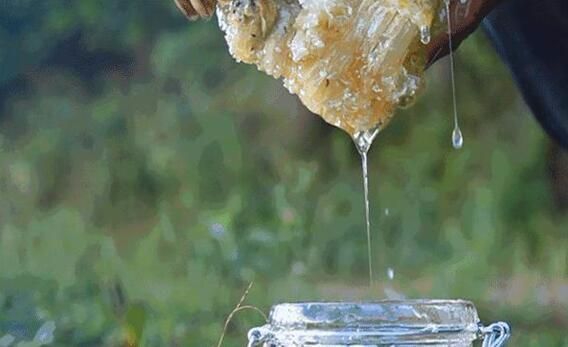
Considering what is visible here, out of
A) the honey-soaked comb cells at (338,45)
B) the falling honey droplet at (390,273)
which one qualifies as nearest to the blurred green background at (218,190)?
the falling honey droplet at (390,273)

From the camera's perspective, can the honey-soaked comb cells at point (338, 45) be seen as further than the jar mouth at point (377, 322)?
Yes

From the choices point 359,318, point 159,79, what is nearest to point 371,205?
point 159,79

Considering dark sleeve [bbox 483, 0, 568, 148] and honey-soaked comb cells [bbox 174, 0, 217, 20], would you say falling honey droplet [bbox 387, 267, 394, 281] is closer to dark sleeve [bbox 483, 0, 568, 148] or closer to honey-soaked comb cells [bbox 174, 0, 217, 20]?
dark sleeve [bbox 483, 0, 568, 148]

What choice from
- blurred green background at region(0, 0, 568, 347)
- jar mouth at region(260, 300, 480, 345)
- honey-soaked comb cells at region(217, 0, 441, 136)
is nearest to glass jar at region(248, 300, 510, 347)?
jar mouth at region(260, 300, 480, 345)

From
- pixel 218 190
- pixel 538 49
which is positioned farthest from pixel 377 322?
pixel 218 190

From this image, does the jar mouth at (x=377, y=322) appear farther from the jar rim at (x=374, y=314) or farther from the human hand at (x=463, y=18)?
the human hand at (x=463, y=18)
